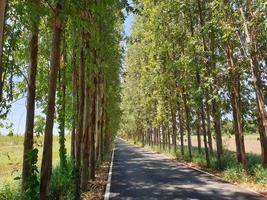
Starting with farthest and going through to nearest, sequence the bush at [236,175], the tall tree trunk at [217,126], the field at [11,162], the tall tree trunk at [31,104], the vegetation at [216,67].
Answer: the tall tree trunk at [217,126], the bush at [236,175], the vegetation at [216,67], the field at [11,162], the tall tree trunk at [31,104]

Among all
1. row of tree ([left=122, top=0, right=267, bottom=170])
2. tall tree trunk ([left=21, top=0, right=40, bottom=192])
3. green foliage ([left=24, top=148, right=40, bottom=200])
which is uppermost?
row of tree ([left=122, top=0, right=267, bottom=170])

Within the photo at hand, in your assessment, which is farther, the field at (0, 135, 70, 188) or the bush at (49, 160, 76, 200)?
the bush at (49, 160, 76, 200)

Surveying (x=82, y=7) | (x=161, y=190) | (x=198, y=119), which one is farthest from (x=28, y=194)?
(x=198, y=119)

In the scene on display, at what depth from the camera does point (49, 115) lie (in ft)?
26.9

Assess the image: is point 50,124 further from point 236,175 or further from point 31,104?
point 236,175

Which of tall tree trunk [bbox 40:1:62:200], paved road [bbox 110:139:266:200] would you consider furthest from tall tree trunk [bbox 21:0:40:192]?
paved road [bbox 110:139:266:200]

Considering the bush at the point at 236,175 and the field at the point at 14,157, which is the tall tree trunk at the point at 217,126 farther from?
the bush at the point at 236,175

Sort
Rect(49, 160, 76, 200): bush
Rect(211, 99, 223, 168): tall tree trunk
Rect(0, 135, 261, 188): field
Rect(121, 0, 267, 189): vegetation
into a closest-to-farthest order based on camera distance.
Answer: Rect(49, 160, 76, 200): bush, Rect(0, 135, 261, 188): field, Rect(121, 0, 267, 189): vegetation, Rect(211, 99, 223, 168): tall tree trunk

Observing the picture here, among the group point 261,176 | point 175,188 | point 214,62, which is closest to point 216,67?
point 214,62

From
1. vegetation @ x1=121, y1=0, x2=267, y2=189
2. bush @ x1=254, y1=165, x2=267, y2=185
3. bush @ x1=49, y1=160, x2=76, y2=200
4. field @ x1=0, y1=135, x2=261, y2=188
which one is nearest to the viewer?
bush @ x1=49, y1=160, x2=76, y2=200

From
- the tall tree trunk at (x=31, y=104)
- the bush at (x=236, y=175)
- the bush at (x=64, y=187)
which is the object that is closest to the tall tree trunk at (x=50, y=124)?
the tall tree trunk at (x=31, y=104)

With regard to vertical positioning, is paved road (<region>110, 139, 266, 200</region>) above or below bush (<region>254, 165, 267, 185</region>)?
below

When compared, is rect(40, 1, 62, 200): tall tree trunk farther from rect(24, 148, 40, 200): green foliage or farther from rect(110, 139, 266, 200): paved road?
rect(110, 139, 266, 200): paved road

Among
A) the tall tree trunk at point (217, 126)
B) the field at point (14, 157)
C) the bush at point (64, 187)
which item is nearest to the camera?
the bush at point (64, 187)
